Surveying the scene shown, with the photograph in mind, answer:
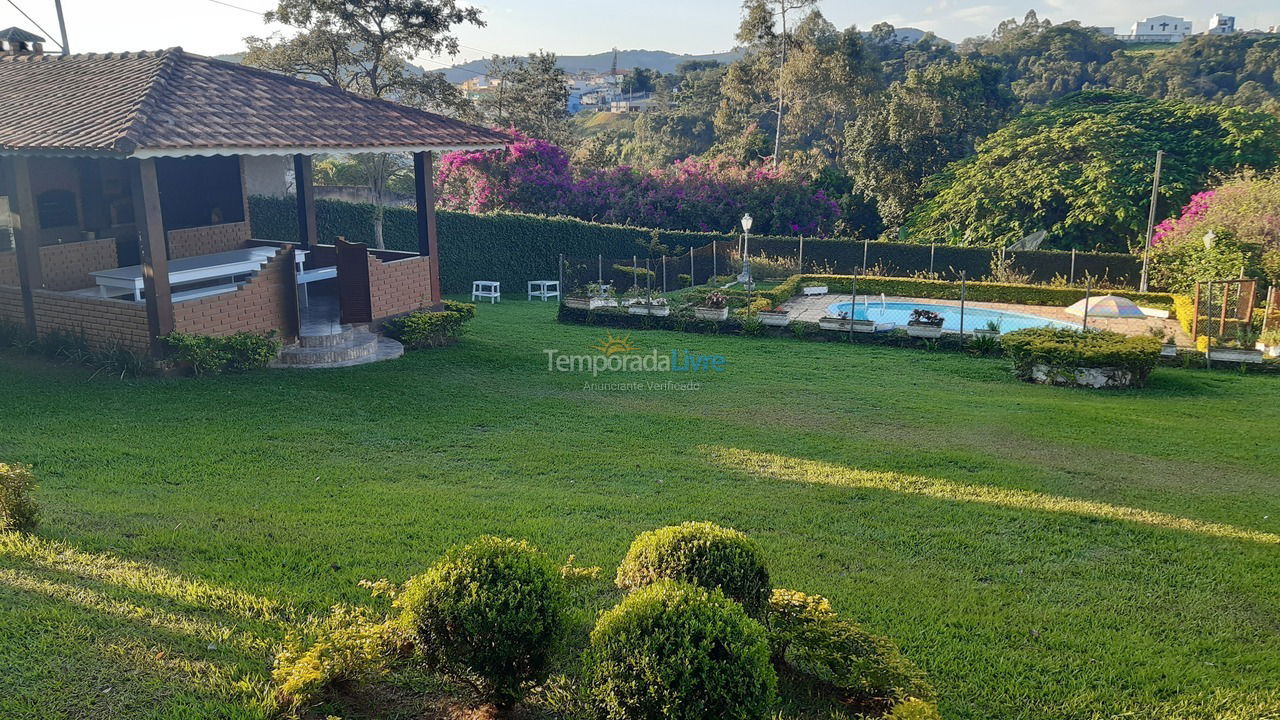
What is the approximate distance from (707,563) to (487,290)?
23.1 metres

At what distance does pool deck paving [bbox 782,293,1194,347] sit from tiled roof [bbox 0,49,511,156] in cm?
935

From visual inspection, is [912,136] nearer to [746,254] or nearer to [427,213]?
[746,254]

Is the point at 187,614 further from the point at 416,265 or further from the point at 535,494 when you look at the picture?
the point at 416,265

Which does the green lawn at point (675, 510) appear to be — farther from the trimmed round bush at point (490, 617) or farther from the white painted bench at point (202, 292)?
the white painted bench at point (202, 292)

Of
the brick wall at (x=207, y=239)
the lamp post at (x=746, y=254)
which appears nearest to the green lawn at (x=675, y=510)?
the brick wall at (x=207, y=239)

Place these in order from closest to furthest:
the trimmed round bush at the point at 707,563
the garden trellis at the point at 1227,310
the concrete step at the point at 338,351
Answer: the trimmed round bush at the point at 707,563 < the concrete step at the point at 338,351 < the garden trellis at the point at 1227,310

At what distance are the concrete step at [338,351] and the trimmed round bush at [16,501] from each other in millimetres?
7487

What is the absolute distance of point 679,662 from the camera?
13.1ft

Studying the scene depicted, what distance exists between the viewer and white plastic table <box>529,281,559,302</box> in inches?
1064

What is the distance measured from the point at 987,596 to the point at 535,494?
3.98 m

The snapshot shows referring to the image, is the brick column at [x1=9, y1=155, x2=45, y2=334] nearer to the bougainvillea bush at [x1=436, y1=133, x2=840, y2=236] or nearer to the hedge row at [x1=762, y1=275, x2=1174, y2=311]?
the hedge row at [x1=762, y1=275, x2=1174, y2=311]

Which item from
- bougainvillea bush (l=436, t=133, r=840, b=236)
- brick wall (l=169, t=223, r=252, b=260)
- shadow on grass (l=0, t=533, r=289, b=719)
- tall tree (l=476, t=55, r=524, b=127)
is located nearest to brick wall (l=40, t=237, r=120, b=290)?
brick wall (l=169, t=223, r=252, b=260)

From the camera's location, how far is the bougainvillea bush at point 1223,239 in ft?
73.0

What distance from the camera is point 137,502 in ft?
26.0
